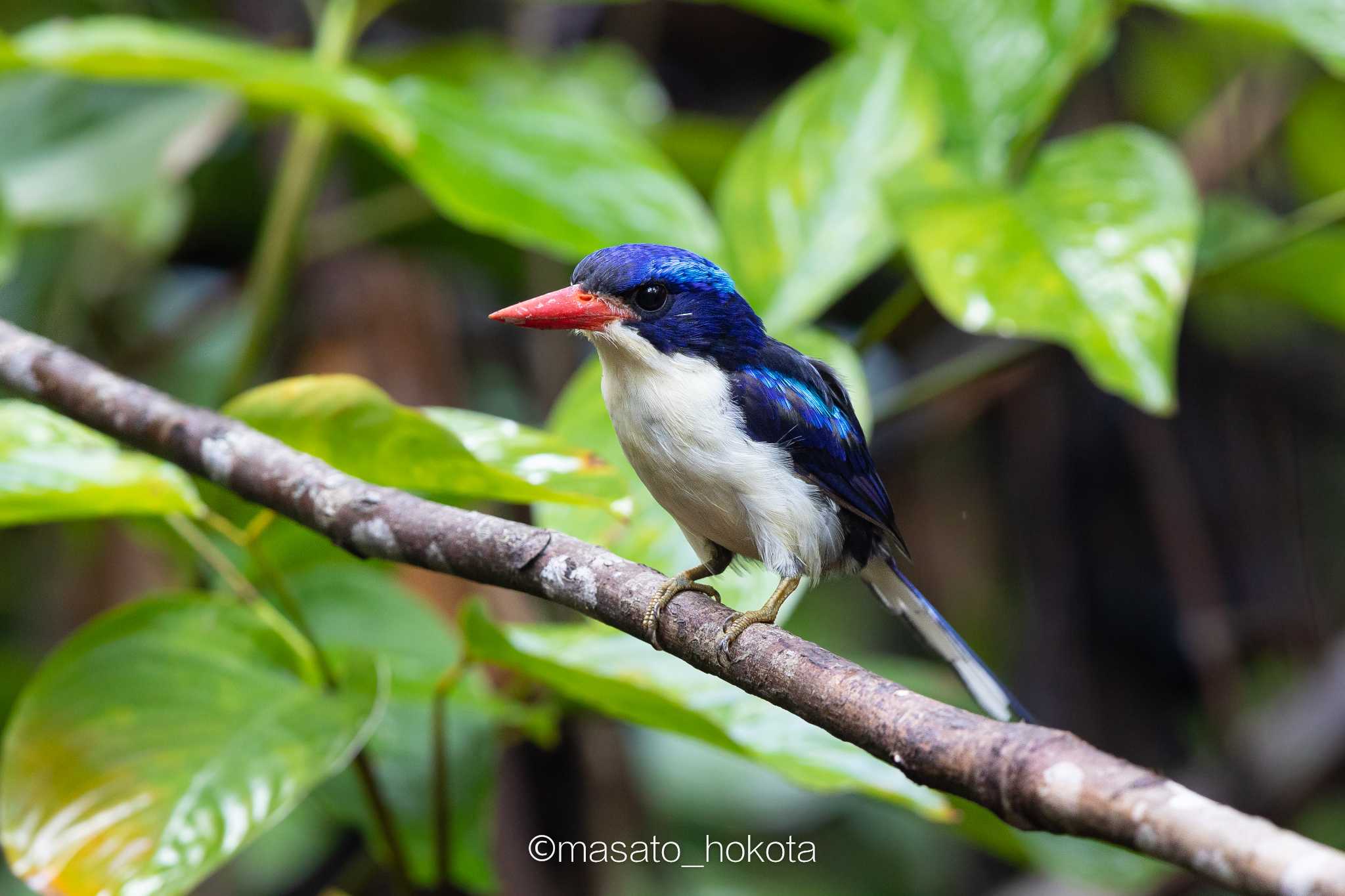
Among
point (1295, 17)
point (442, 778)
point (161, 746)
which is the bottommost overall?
point (442, 778)

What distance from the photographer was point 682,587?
1.69 m

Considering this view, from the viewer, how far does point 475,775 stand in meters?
2.32

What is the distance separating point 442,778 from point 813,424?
2.88ft

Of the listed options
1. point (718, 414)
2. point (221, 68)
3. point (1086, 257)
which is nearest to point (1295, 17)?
point (1086, 257)

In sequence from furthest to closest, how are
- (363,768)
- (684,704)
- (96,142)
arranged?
1. (96,142)
2. (363,768)
3. (684,704)

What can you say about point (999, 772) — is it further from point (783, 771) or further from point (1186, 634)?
point (1186, 634)

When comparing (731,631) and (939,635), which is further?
(939,635)

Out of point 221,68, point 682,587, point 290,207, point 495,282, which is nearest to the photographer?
point 682,587

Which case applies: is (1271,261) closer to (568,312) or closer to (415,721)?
(568,312)

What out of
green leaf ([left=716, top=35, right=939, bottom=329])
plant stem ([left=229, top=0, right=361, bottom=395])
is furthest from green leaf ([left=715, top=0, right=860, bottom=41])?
plant stem ([left=229, top=0, right=361, bottom=395])

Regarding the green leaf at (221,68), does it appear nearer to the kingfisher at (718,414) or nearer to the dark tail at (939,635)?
the kingfisher at (718,414)

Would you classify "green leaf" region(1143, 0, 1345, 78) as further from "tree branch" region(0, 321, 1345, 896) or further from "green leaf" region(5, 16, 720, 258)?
"tree branch" region(0, 321, 1345, 896)

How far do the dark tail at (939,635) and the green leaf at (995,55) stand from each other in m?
1.06

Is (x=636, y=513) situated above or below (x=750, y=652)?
below
